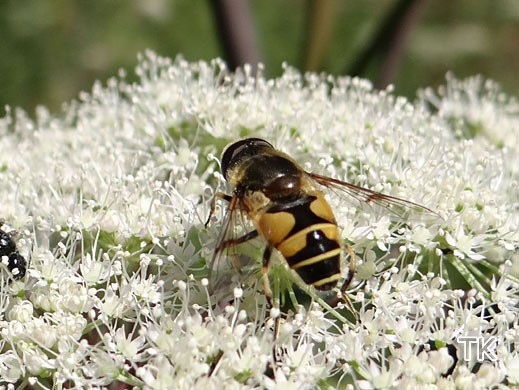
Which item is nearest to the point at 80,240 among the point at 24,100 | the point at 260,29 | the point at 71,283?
the point at 71,283

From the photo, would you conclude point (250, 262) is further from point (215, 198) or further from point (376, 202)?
point (376, 202)

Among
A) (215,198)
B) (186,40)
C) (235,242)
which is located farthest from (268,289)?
(186,40)

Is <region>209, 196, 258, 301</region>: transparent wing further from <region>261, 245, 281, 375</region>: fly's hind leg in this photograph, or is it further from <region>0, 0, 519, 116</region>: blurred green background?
<region>0, 0, 519, 116</region>: blurred green background

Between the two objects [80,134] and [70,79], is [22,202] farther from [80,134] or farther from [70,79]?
[70,79]

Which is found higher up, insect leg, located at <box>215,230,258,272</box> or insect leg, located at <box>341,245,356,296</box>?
insect leg, located at <box>215,230,258,272</box>

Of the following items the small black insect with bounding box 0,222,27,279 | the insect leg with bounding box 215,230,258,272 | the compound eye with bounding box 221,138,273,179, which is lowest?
the insect leg with bounding box 215,230,258,272

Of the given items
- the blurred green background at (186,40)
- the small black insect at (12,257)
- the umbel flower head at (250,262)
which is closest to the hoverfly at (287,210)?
the umbel flower head at (250,262)

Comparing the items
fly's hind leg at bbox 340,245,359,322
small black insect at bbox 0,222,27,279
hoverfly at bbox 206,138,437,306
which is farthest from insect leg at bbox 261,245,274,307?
small black insect at bbox 0,222,27,279

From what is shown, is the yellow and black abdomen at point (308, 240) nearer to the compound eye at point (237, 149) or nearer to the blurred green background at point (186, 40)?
the compound eye at point (237, 149)

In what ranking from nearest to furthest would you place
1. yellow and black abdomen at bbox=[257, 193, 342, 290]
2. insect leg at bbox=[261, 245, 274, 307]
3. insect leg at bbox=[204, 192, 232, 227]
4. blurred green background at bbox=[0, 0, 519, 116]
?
yellow and black abdomen at bbox=[257, 193, 342, 290]
insect leg at bbox=[261, 245, 274, 307]
insect leg at bbox=[204, 192, 232, 227]
blurred green background at bbox=[0, 0, 519, 116]
